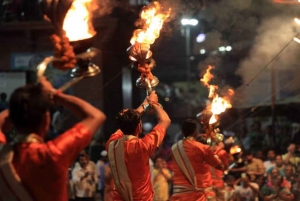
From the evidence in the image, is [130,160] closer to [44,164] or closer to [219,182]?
[44,164]

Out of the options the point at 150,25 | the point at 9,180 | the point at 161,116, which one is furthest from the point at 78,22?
the point at 150,25

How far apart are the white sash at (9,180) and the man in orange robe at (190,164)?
4466mm

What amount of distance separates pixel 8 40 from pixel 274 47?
22.9ft

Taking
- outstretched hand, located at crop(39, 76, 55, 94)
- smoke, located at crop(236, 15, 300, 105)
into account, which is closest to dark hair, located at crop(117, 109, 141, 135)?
outstretched hand, located at crop(39, 76, 55, 94)

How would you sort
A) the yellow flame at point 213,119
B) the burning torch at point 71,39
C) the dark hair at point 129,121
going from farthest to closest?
the yellow flame at point 213,119 < the dark hair at point 129,121 < the burning torch at point 71,39

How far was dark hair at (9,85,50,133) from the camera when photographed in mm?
3475

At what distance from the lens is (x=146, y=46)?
6637 millimetres

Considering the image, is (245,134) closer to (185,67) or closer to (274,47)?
(274,47)

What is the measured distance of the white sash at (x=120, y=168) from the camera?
589 cm

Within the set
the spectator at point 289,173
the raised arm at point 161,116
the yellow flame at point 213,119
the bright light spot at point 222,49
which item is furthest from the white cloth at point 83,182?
the raised arm at point 161,116

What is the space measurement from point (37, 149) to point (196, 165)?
460 centimetres

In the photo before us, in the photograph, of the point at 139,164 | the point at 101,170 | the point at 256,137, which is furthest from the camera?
the point at 256,137

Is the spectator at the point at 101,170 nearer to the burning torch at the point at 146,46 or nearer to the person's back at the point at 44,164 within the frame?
the burning torch at the point at 146,46

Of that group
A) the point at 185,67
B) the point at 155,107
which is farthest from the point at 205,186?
the point at 185,67
